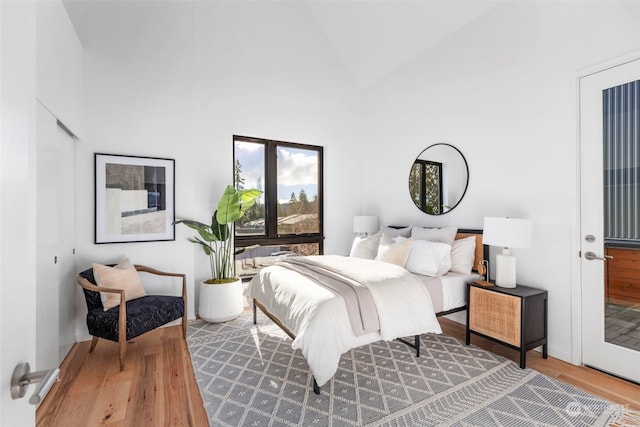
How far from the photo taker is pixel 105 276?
9.86 feet

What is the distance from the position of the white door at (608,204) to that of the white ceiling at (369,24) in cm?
153

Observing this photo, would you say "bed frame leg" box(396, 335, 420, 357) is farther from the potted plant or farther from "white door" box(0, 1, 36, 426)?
"white door" box(0, 1, 36, 426)

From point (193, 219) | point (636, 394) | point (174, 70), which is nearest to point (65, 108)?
point (174, 70)

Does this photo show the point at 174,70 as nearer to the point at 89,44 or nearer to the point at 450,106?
the point at 89,44

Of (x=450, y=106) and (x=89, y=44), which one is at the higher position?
(x=89, y=44)

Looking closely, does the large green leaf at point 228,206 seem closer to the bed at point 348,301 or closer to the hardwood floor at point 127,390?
the bed at point 348,301

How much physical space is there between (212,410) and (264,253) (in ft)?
8.98

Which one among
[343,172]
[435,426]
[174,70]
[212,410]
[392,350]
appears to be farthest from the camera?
[343,172]

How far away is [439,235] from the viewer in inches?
143

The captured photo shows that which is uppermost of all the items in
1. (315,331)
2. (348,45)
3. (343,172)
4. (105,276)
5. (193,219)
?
(348,45)

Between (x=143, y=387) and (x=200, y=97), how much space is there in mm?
3217

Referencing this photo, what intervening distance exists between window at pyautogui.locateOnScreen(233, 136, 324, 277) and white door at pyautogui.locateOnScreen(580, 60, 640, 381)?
11.1 ft

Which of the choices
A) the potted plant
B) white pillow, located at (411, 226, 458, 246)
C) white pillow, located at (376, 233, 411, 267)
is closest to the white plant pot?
the potted plant

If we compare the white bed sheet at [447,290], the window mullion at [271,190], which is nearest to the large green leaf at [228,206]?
the window mullion at [271,190]
